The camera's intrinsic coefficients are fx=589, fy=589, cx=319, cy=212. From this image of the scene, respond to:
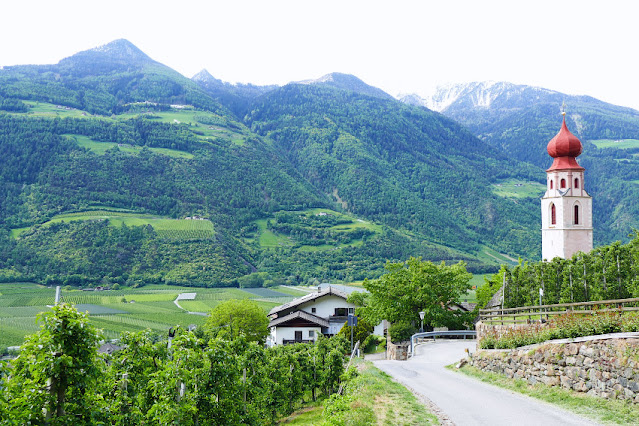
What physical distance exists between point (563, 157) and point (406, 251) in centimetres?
12062

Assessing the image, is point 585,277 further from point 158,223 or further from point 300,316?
point 158,223

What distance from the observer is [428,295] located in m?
48.6

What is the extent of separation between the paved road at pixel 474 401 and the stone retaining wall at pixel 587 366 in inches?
40.5

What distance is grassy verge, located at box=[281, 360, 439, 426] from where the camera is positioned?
586 inches

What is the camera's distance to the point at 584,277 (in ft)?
114

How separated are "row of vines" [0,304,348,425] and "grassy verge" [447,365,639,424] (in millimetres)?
9466

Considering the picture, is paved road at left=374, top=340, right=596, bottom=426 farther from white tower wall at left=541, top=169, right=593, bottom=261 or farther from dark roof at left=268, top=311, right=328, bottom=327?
white tower wall at left=541, top=169, right=593, bottom=261

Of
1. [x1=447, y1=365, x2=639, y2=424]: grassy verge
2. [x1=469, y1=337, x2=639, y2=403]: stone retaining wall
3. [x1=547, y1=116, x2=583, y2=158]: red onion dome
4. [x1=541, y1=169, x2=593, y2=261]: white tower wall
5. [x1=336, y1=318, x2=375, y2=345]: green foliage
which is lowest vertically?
[x1=336, y1=318, x2=375, y2=345]: green foliage

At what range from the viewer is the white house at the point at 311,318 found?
66938mm

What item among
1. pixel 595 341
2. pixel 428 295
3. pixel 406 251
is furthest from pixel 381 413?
pixel 406 251

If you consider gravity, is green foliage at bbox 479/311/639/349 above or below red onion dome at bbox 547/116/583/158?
below

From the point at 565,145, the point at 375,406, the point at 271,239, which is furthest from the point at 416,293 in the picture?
the point at 271,239

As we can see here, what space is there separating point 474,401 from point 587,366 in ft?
11.9

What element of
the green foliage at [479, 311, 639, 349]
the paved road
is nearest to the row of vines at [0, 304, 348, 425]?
the paved road
